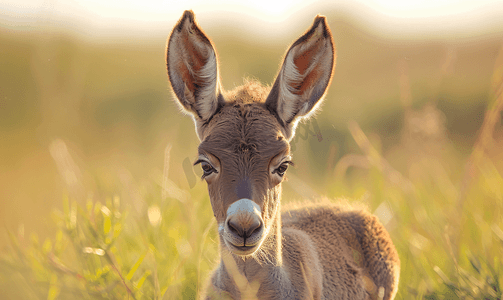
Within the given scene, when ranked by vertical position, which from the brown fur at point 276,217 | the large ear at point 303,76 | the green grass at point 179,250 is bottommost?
the green grass at point 179,250

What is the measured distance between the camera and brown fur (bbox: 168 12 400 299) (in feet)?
9.62

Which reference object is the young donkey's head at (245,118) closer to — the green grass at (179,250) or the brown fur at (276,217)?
the brown fur at (276,217)

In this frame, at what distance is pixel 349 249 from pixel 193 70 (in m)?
2.36

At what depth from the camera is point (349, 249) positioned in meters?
4.16

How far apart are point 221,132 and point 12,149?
8324 mm

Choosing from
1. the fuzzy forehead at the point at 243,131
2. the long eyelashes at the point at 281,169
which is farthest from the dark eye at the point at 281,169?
the fuzzy forehead at the point at 243,131

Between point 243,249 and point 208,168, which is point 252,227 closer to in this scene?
point 243,249

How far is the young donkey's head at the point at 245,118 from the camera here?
2789 mm

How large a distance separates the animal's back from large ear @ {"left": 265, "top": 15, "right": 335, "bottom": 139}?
1.17 m

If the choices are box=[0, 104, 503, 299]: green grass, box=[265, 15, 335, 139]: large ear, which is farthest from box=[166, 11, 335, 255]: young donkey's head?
box=[0, 104, 503, 299]: green grass

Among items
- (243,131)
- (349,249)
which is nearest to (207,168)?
(243,131)

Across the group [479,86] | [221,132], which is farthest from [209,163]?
[479,86]

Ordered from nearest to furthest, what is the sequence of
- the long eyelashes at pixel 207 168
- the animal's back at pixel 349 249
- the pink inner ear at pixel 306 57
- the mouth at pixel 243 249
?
1. the mouth at pixel 243 249
2. the long eyelashes at pixel 207 168
3. the pink inner ear at pixel 306 57
4. the animal's back at pixel 349 249

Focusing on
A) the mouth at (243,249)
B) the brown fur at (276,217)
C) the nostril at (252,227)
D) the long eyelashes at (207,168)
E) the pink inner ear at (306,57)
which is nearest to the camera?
the nostril at (252,227)
